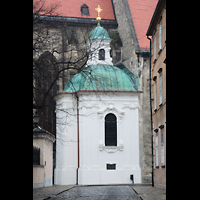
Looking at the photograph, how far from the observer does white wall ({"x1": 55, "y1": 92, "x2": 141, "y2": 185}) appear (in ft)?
107

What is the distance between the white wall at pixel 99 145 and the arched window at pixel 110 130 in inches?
9.5

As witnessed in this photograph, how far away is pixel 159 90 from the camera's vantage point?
66.2 ft

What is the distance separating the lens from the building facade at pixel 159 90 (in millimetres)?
18798

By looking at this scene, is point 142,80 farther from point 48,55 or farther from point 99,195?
point 99,195

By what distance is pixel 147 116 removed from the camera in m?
35.3

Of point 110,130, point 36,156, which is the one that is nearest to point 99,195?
point 36,156

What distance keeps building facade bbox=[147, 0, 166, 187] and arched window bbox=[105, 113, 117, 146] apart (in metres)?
11.2

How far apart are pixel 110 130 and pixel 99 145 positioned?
1.39 meters

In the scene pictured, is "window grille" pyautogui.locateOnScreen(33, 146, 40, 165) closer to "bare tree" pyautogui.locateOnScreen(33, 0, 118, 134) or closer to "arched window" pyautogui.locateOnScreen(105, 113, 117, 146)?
"bare tree" pyautogui.locateOnScreen(33, 0, 118, 134)

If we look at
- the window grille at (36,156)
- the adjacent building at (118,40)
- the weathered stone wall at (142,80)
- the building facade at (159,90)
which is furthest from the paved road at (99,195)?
the weathered stone wall at (142,80)
